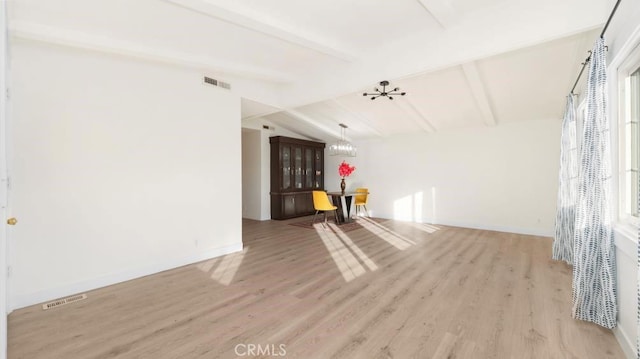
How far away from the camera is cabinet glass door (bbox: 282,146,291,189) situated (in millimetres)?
7762

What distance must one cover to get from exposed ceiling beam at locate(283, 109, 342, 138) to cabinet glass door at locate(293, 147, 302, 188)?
3.42 feet

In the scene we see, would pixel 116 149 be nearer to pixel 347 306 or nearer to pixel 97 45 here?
pixel 97 45

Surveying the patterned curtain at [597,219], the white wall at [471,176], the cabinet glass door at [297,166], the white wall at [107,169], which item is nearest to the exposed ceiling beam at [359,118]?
the white wall at [471,176]

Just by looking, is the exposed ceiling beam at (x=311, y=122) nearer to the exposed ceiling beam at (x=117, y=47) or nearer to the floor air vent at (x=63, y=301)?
the exposed ceiling beam at (x=117, y=47)

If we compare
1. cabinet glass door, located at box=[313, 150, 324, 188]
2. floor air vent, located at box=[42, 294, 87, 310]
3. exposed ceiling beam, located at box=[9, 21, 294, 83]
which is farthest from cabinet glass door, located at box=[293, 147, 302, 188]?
floor air vent, located at box=[42, 294, 87, 310]

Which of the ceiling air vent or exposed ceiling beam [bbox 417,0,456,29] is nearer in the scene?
exposed ceiling beam [bbox 417,0,456,29]

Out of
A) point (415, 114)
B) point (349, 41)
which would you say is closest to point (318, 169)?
point (415, 114)

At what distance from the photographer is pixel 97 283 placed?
10.2 feet

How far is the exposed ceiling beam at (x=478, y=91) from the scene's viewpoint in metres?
3.79

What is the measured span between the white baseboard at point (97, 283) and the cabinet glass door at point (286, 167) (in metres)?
3.73

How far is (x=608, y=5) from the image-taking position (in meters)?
2.45

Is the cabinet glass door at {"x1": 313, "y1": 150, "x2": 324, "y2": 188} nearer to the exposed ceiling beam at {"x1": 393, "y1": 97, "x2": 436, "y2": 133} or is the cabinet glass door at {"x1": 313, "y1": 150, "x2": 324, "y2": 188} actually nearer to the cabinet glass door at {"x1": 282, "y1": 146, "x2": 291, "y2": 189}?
the cabinet glass door at {"x1": 282, "y1": 146, "x2": 291, "y2": 189}

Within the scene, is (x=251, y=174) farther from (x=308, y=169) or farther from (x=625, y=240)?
(x=625, y=240)

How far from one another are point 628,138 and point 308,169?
694 cm
